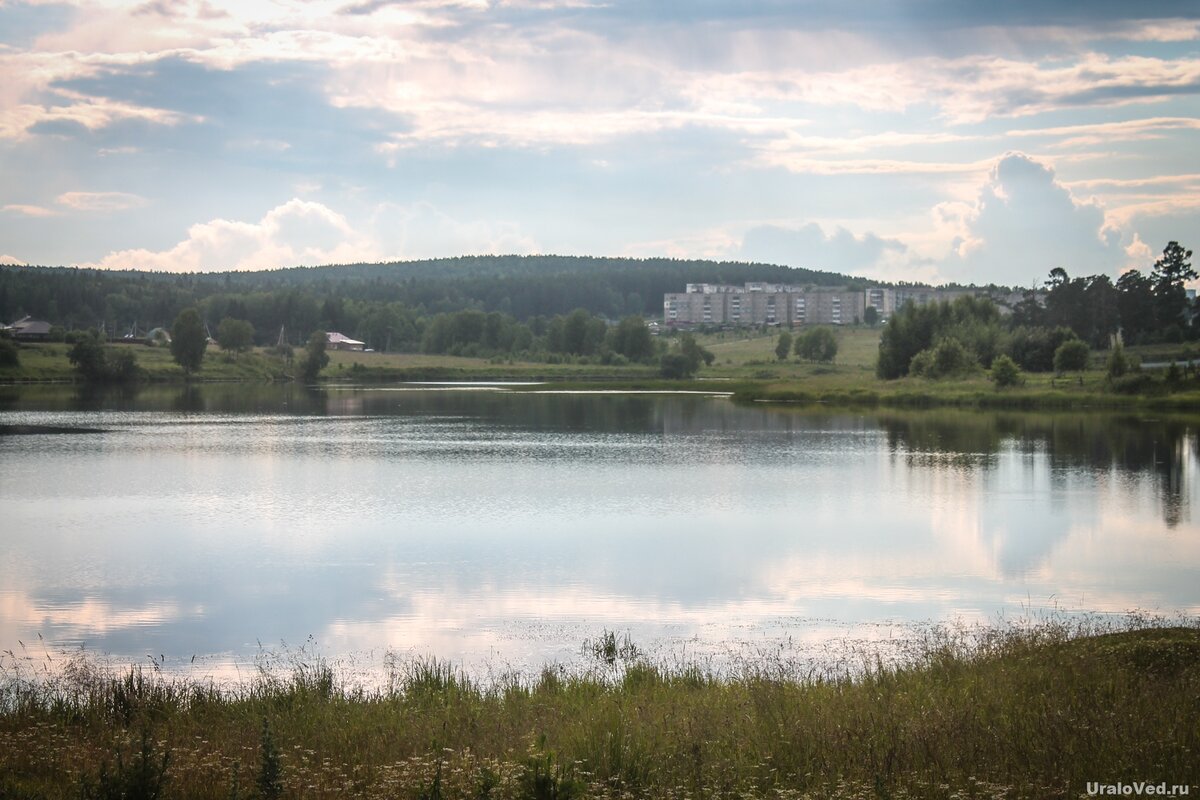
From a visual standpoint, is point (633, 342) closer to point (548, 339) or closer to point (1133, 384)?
point (548, 339)

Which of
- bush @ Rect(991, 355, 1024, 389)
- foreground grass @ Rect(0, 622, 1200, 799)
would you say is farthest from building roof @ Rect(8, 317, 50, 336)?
foreground grass @ Rect(0, 622, 1200, 799)

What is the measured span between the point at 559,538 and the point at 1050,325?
11506 cm

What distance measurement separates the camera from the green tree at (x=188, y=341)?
427ft

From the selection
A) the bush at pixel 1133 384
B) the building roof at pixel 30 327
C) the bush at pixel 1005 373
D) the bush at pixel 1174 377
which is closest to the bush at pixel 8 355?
Answer: the building roof at pixel 30 327

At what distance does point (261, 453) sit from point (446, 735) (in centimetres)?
4201

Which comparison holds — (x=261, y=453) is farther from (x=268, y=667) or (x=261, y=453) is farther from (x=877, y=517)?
(x=268, y=667)

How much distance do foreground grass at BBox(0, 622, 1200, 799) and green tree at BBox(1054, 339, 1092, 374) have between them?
9029cm

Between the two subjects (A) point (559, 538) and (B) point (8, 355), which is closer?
(A) point (559, 538)

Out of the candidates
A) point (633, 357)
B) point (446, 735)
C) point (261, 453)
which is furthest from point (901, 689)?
point (633, 357)

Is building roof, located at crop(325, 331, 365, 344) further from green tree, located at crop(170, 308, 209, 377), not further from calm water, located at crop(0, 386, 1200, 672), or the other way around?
calm water, located at crop(0, 386, 1200, 672)

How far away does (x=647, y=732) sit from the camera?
10289 mm

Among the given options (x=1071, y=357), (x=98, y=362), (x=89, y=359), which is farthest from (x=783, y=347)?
(x=89, y=359)

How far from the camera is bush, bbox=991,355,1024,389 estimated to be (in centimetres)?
8750

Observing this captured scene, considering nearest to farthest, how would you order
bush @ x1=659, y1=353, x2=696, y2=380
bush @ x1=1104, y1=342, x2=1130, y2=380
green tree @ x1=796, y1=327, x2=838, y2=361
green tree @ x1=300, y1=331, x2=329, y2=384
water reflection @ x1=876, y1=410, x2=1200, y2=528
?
water reflection @ x1=876, y1=410, x2=1200, y2=528, bush @ x1=1104, y1=342, x2=1130, y2=380, green tree @ x1=300, y1=331, x2=329, y2=384, bush @ x1=659, y1=353, x2=696, y2=380, green tree @ x1=796, y1=327, x2=838, y2=361
